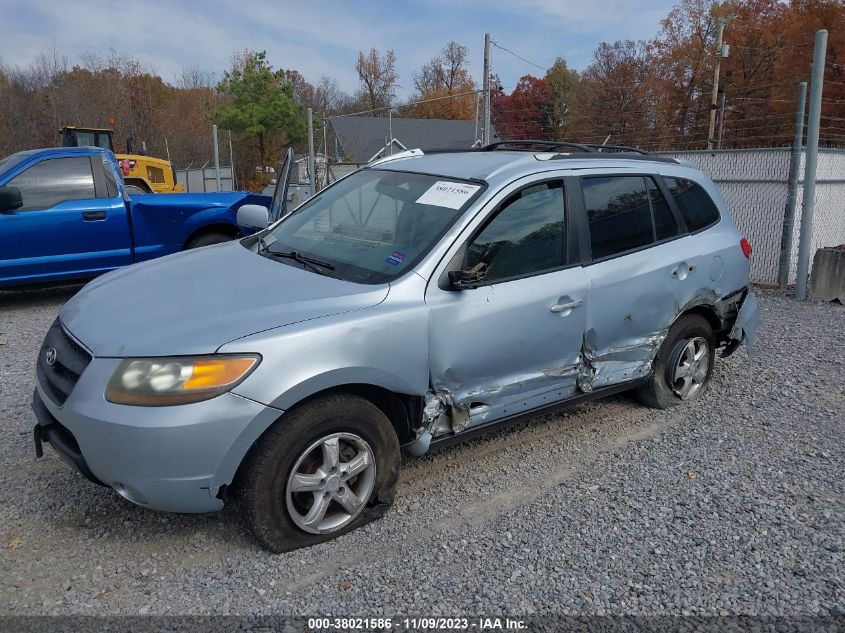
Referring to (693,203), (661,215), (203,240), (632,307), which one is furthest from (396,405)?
(203,240)

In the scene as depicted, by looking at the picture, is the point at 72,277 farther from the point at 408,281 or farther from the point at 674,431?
the point at 674,431

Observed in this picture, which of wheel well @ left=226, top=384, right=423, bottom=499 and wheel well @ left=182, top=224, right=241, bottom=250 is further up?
wheel well @ left=182, top=224, right=241, bottom=250

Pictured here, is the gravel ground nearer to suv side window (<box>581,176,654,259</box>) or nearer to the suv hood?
the suv hood

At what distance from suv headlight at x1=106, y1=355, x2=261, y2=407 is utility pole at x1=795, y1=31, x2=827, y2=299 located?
8.32m

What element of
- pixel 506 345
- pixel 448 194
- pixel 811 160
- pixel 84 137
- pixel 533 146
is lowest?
pixel 506 345

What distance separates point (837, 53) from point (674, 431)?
3435 centimetres

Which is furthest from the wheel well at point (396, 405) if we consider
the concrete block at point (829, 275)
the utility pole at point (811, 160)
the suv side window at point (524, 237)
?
the concrete block at point (829, 275)

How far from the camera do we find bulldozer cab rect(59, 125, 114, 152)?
730 inches

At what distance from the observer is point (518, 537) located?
338cm

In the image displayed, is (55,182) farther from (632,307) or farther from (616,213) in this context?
(632,307)

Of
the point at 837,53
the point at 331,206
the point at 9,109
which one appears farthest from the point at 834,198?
the point at 9,109

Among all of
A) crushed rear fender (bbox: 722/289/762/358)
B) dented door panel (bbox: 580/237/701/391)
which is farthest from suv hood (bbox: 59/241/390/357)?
crushed rear fender (bbox: 722/289/762/358)

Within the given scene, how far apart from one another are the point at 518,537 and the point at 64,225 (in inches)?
259

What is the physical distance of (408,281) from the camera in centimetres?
338
